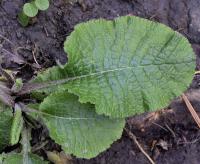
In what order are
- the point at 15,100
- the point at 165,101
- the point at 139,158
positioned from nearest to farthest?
the point at 165,101 < the point at 15,100 < the point at 139,158

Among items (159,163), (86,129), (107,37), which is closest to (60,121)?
(86,129)

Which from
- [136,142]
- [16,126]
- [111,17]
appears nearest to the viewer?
[16,126]

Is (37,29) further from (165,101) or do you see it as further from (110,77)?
(165,101)

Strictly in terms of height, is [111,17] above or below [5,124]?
above

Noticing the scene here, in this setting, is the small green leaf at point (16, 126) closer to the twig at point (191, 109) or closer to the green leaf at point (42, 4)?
the green leaf at point (42, 4)

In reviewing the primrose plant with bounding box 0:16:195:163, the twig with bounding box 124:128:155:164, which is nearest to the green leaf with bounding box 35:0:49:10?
the primrose plant with bounding box 0:16:195:163

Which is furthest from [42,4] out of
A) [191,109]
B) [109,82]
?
[191,109]

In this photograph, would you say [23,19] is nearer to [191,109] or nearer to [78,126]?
[78,126]
